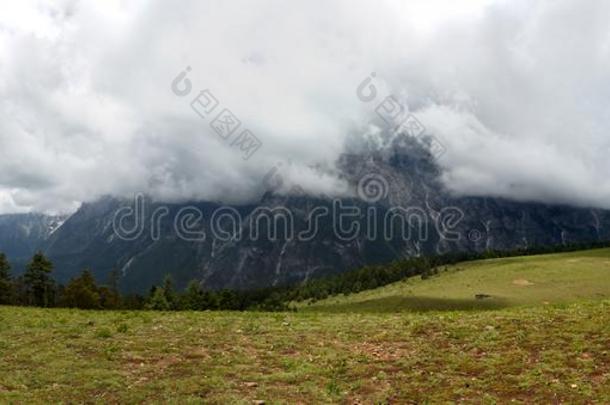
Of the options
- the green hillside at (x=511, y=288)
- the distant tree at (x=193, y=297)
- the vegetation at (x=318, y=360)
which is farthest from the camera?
the distant tree at (x=193, y=297)

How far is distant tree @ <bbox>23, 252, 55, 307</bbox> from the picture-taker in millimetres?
131875

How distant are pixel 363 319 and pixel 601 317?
12.7 m

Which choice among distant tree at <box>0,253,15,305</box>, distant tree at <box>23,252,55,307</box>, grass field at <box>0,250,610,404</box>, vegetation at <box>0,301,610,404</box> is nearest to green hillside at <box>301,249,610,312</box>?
distant tree at <box>23,252,55,307</box>

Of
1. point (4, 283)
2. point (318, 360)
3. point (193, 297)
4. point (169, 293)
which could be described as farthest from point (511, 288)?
point (318, 360)

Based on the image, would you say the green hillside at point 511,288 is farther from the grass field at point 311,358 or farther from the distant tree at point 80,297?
the grass field at point 311,358

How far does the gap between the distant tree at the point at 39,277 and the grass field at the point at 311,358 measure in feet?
350

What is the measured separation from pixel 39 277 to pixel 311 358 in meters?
126

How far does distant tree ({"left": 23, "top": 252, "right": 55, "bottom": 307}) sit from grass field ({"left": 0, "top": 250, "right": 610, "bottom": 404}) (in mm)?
106764

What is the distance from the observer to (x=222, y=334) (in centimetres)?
2886

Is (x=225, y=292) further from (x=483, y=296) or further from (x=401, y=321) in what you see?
(x=401, y=321)

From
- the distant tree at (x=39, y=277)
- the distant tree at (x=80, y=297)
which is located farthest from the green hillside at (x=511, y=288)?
the distant tree at (x=39, y=277)

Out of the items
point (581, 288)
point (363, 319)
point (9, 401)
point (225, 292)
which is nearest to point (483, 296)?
point (581, 288)

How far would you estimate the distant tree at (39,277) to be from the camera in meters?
132

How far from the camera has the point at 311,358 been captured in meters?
24.2
